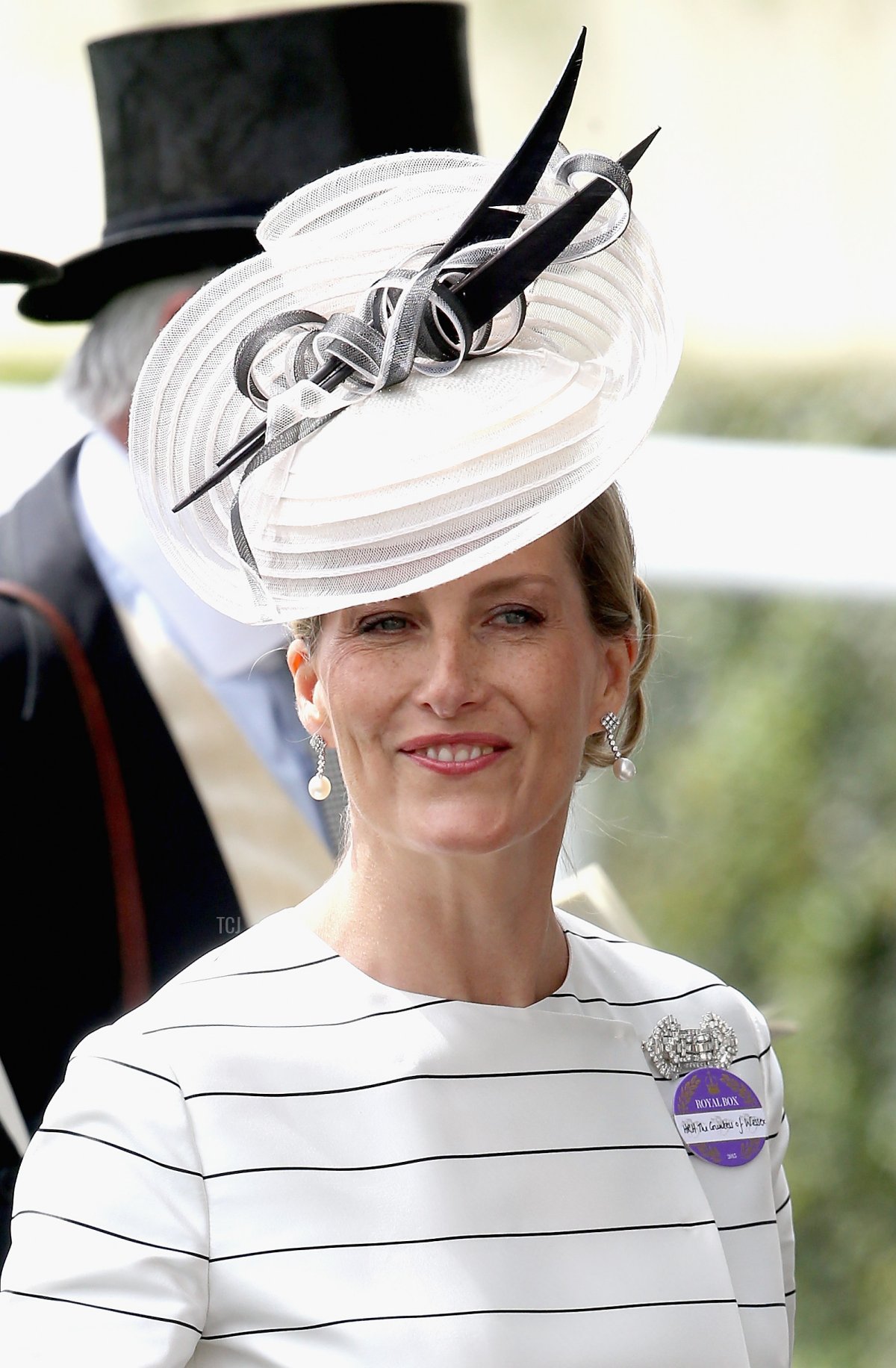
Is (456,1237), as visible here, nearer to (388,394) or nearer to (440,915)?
(440,915)

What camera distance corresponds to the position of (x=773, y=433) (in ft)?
20.3

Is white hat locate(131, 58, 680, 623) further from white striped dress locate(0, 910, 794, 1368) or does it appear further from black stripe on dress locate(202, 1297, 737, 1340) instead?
black stripe on dress locate(202, 1297, 737, 1340)

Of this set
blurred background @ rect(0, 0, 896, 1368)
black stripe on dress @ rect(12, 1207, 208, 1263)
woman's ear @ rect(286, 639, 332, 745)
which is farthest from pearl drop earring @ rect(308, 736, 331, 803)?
blurred background @ rect(0, 0, 896, 1368)

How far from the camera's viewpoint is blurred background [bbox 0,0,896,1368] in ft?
18.5

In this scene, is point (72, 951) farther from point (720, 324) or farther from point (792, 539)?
point (720, 324)

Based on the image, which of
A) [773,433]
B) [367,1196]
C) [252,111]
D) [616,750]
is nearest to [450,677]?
[616,750]

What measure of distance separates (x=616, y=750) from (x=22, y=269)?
1269 mm

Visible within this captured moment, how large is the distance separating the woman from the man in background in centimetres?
98

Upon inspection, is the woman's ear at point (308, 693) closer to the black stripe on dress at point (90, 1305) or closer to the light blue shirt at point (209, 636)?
the black stripe on dress at point (90, 1305)

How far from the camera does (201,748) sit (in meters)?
2.69

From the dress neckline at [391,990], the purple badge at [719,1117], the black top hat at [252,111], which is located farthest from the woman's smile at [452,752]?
the black top hat at [252,111]

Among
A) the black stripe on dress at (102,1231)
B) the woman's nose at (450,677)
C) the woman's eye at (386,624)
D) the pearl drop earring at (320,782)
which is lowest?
the black stripe on dress at (102,1231)

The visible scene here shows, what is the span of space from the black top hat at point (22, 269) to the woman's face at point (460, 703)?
1.18m

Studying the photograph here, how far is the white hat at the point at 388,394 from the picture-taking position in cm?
148
